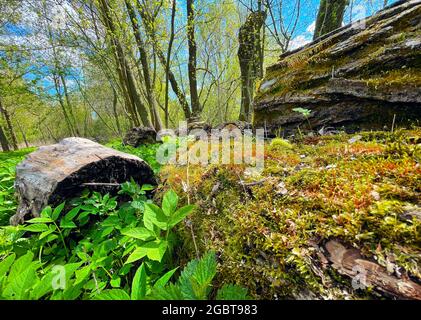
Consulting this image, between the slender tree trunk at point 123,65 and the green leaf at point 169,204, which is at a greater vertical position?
the slender tree trunk at point 123,65

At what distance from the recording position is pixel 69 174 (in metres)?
1.85

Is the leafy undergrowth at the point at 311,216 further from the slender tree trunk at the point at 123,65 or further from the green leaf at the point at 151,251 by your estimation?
the slender tree trunk at the point at 123,65

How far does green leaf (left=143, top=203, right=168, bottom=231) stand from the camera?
119 cm

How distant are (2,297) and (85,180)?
1.16 meters

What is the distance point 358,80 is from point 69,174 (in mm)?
3280

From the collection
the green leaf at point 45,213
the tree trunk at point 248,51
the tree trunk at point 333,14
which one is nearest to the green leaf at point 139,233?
the green leaf at point 45,213

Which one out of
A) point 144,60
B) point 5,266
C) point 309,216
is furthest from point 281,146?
→ point 144,60

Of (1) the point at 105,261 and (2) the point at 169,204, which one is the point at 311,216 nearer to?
(2) the point at 169,204

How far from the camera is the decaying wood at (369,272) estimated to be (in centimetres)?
70

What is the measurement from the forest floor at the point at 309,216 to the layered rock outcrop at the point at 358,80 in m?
0.52

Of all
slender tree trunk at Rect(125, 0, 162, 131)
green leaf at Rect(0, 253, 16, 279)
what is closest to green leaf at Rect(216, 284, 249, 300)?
green leaf at Rect(0, 253, 16, 279)

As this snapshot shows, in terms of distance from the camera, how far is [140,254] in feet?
3.49

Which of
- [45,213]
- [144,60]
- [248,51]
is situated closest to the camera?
[45,213]
